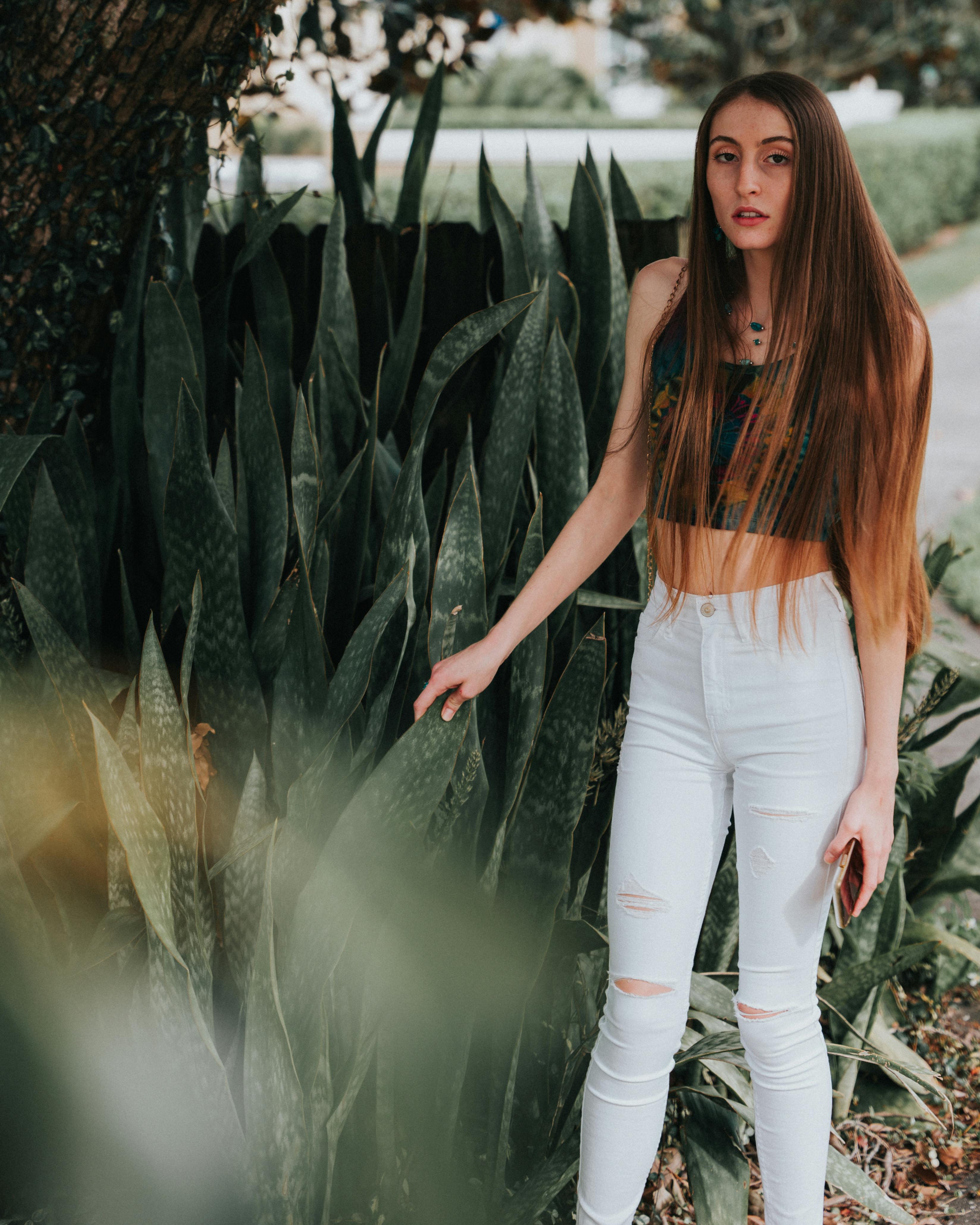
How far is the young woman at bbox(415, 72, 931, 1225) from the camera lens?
1223mm

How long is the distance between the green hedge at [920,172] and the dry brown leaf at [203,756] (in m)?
10.7

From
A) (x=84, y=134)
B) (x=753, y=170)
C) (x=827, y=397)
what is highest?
(x=84, y=134)

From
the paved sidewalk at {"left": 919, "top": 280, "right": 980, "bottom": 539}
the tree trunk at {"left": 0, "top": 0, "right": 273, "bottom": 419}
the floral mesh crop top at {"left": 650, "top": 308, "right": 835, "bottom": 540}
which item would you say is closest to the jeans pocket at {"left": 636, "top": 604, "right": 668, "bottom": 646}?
the floral mesh crop top at {"left": 650, "top": 308, "right": 835, "bottom": 540}

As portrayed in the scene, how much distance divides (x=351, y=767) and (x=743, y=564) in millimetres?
496

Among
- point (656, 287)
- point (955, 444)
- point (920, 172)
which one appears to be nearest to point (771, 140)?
point (656, 287)

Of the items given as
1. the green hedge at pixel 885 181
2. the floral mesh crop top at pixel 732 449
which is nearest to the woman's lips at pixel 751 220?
the floral mesh crop top at pixel 732 449

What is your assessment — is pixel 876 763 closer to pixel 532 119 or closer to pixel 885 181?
pixel 885 181

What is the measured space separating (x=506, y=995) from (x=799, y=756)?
45cm

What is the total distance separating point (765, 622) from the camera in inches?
48.8

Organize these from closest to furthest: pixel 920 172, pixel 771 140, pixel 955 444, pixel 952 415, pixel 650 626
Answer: pixel 771 140, pixel 650 626, pixel 955 444, pixel 952 415, pixel 920 172

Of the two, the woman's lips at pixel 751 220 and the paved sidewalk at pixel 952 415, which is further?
the paved sidewalk at pixel 952 415

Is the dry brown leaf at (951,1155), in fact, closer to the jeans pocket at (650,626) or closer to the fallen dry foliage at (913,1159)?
the fallen dry foliage at (913,1159)

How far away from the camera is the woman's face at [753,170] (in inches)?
47.6

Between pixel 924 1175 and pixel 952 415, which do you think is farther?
pixel 952 415
